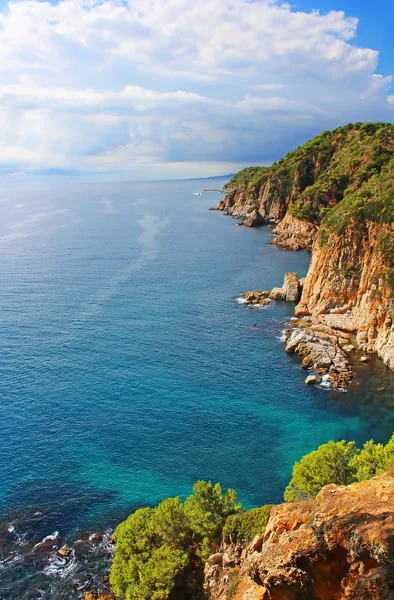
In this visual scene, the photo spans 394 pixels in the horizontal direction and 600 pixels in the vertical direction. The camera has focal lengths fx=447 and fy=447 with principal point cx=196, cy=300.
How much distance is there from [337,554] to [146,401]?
1827 inches

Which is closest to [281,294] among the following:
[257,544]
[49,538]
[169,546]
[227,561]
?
[49,538]

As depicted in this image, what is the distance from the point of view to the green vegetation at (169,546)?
3347 centimetres

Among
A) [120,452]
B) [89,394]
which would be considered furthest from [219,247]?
[120,452]

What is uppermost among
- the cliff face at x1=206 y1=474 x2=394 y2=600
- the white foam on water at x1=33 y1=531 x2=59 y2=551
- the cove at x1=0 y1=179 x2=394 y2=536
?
the cliff face at x1=206 y1=474 x2=394 y2=600

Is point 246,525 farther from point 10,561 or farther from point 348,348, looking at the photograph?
point 348,348

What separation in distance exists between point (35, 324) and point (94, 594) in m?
60.8

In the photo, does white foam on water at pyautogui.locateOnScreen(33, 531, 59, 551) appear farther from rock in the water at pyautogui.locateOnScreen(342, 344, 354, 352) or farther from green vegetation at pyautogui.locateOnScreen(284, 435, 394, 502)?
rock in the water at pyautogui.locateOnScreen(342, 344, 354, 352)

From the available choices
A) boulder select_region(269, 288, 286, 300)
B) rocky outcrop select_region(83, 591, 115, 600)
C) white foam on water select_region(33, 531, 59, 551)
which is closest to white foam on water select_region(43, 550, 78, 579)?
white foam on water select_region(33, 531, 59, 551)

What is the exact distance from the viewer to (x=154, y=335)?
84875 mm

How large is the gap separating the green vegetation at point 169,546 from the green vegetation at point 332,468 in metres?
6.30

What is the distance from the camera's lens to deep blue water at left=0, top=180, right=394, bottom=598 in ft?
165

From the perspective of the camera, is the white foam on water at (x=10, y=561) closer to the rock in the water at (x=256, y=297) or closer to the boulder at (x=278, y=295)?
the rock in the water at (x=256, y=297)

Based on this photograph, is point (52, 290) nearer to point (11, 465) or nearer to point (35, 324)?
point (35, 324)

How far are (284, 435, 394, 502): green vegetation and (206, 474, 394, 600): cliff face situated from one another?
17.4m
